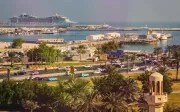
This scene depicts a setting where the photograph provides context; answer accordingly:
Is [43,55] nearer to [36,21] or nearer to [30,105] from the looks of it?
[30,105]

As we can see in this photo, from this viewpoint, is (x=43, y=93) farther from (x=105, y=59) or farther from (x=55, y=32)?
(x=55, y=32)

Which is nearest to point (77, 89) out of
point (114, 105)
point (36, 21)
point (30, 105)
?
point (114, 105)

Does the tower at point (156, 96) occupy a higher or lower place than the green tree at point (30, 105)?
higher

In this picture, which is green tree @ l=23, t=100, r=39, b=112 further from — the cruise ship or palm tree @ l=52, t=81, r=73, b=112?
the cruise ship

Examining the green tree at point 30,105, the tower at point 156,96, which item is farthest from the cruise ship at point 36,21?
the tower at point 156,96

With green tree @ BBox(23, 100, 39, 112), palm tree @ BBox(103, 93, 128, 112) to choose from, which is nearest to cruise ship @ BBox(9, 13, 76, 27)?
green tree @ BBox(23, 100, 39, 112)

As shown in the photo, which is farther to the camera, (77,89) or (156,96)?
(77,89)

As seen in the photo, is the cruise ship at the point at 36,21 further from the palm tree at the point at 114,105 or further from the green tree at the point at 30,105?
the palm tree at the point at 114,105

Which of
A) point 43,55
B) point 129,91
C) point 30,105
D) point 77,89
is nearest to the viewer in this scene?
point 77,89

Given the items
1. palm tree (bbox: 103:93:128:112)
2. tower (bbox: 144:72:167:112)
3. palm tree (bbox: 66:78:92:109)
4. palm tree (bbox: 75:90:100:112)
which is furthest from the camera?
palm tree (bbox: 66:78:92:109)
